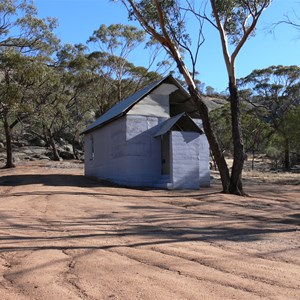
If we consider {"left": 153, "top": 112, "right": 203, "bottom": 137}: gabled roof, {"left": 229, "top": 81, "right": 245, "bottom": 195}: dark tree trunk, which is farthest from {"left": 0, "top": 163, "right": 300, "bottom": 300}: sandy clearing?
{"left": 153, "top": 112, "right": 203, "bottom": 137}: gabled roof

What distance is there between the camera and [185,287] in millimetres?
4086

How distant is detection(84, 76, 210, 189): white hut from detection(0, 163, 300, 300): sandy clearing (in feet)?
27.2

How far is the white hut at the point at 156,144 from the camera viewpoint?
18.9m

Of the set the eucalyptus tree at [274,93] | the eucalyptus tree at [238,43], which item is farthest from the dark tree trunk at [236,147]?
the eucalyptus tree at [274,93]

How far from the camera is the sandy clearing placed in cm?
406

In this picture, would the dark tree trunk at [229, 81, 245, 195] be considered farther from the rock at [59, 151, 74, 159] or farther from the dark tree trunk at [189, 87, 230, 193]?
the rock at [59, 151, 74, 159]

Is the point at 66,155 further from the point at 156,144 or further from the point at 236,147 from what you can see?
the point at 236,147

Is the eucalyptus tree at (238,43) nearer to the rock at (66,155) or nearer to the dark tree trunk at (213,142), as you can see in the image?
the dark tree trunk at (213,142)

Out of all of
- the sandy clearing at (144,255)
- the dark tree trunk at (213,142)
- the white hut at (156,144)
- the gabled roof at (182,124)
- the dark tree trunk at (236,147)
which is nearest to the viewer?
the sandy clearing at (144,255)

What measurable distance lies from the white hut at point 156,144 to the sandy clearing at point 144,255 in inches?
326

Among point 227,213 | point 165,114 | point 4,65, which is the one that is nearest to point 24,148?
point 4,65

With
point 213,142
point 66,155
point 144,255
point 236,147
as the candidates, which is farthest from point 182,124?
point 66,155

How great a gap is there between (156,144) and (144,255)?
14787 millimetres

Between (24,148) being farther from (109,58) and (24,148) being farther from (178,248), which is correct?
(178,248)
